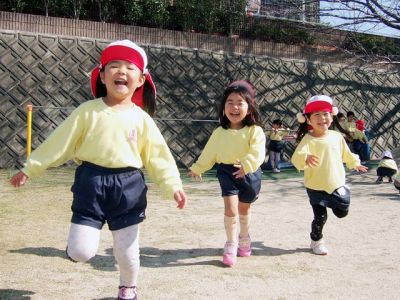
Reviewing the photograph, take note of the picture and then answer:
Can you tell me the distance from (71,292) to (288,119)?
11777mm

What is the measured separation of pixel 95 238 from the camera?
2.80 meters

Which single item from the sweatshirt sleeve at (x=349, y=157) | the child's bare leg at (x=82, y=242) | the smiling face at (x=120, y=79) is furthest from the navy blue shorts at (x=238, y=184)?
the child's bare leg at (x=82, y=242)

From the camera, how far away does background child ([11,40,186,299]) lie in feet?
9.23

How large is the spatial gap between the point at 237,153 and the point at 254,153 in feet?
0.66

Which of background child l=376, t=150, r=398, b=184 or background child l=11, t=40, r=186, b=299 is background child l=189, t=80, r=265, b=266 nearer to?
background child l=11, t=40, r=186, b=299

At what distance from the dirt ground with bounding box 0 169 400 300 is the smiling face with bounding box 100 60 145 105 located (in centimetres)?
126

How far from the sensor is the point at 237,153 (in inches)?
162

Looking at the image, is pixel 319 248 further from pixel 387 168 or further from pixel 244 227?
pixel 387 168

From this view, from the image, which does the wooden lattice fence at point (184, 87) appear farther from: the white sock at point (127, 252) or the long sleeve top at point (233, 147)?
the white sock at point (127, 252)

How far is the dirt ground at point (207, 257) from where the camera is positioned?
320 cm

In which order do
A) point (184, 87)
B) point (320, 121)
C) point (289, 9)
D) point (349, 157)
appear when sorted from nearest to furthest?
1. point (320, 121)
2. point (349, 157)
3. point (184, 87)
4. point (289, 9)

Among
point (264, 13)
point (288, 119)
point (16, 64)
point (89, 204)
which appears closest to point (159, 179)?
point (89, 204)

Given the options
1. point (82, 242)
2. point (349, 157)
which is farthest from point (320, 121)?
point (82, 242)

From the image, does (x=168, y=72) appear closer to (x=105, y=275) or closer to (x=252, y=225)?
(x=252, y=225)
